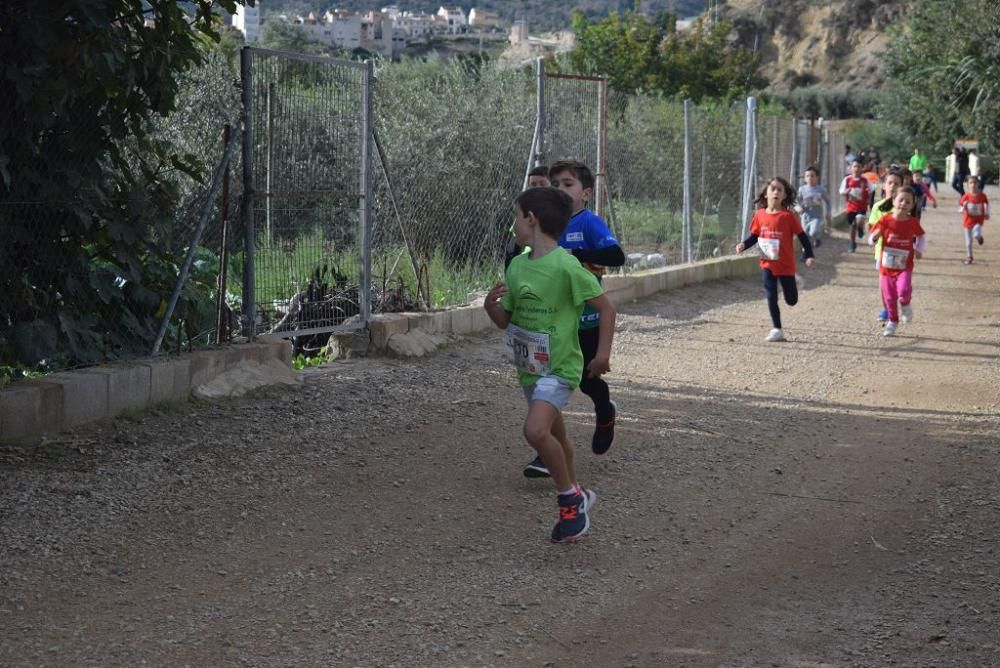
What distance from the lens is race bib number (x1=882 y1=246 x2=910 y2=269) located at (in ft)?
38.5

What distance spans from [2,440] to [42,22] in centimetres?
212

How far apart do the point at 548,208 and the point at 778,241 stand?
6.44m

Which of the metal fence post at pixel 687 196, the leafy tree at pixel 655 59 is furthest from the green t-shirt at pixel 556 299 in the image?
the leafy tree at pixel 655 59

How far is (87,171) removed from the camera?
23.7 ft

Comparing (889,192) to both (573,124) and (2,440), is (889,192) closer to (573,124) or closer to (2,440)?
(573,124)

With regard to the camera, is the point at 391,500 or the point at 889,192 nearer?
the point at 391,500

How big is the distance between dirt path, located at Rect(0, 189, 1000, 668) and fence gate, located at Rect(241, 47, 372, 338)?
65 cm

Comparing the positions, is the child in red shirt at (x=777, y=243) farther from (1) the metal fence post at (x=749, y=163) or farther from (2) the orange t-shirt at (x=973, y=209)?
(2) the orange t-shirt at (x=973, y=209)

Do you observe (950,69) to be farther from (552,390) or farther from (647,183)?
(552,390)

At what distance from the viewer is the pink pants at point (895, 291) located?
11.8m

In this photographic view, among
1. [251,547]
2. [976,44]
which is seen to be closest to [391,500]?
[251,547]

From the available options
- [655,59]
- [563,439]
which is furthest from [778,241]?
[655,59]

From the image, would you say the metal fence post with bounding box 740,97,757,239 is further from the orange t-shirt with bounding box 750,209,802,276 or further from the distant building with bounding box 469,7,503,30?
the distant building with bounding box 469,7,503,30

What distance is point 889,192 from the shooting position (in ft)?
53.5
